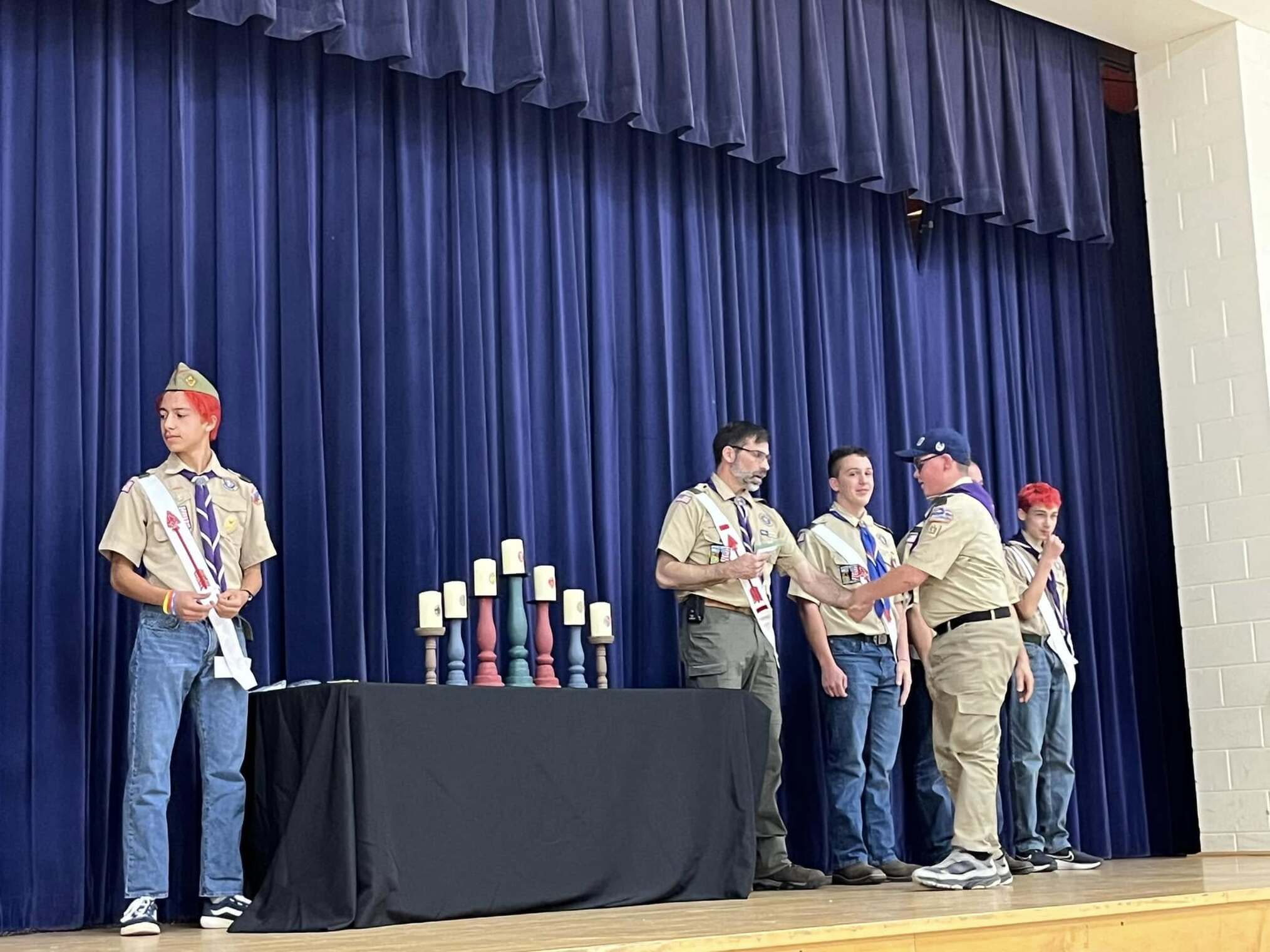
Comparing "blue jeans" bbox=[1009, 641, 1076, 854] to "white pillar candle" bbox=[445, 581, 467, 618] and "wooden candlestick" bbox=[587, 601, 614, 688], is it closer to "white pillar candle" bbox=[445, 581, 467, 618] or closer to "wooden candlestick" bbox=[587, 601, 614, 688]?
"wooden candlestick" bbox=[587, 601, 614, 688]

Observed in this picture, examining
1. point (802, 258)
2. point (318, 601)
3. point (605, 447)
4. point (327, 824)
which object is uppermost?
point (802, 258)

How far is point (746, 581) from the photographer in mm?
5105

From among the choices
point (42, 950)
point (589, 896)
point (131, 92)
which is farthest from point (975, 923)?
point (131, 92)

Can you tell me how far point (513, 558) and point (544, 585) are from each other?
13cm

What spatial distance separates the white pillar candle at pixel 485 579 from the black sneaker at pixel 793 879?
1.25m

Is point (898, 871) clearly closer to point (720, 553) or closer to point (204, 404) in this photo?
point (720, 553)

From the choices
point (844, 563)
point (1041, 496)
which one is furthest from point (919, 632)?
point (1041, 496)

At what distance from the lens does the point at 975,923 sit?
11.4 ft

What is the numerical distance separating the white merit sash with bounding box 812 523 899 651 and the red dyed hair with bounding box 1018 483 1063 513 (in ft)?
3.14

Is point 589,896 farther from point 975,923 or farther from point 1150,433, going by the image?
point 1150,433

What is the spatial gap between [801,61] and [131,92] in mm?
2613

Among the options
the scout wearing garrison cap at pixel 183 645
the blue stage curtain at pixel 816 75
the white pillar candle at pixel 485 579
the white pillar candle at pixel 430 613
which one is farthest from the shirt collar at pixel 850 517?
the scout wearing garrison cap at pixel 183 645

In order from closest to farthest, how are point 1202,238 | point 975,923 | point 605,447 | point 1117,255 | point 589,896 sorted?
point 975,923, point 589,896, point 605,447, point 1202,238, point 1117,255

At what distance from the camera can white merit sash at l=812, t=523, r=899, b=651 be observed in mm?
5500
